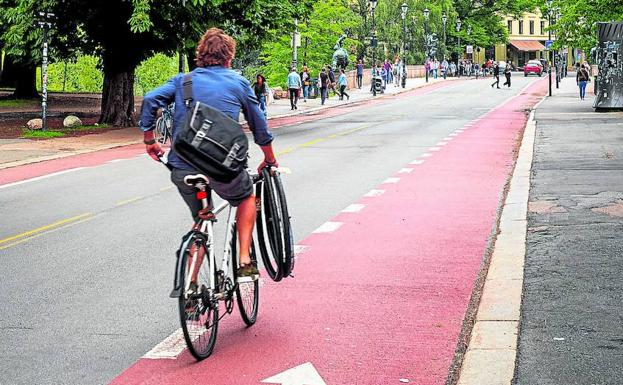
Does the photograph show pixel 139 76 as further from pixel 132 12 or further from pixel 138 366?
pixel 138 366

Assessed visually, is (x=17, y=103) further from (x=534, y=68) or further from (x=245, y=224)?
(x=534, y=68)

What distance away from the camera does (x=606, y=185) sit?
15125 mm

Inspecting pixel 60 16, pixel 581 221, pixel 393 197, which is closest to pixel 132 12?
pixel 60 16

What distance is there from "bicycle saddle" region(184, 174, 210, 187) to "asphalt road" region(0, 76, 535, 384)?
1.02 meters

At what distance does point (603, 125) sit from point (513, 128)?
281 centimetres

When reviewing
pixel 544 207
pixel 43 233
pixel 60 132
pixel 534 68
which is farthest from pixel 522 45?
pixel 43 233

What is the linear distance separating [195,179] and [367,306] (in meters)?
1.97

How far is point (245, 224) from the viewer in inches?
267

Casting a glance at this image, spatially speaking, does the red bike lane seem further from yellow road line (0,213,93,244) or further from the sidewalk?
the sidewalk

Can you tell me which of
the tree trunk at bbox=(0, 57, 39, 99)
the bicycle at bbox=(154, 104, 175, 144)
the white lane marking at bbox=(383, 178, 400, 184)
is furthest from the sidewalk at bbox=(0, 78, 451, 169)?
the tree trunk at bbox=(0, 57, 39, 99)

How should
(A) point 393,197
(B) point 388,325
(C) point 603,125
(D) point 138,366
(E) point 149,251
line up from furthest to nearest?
(C) point 603,125
(A) point 393,197
(E) point 149,251
(B) point 388,325
(D) point 138,366

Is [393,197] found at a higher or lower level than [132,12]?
lower

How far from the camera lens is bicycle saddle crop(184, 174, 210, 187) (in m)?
6.46

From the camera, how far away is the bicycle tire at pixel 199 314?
6090 mm
